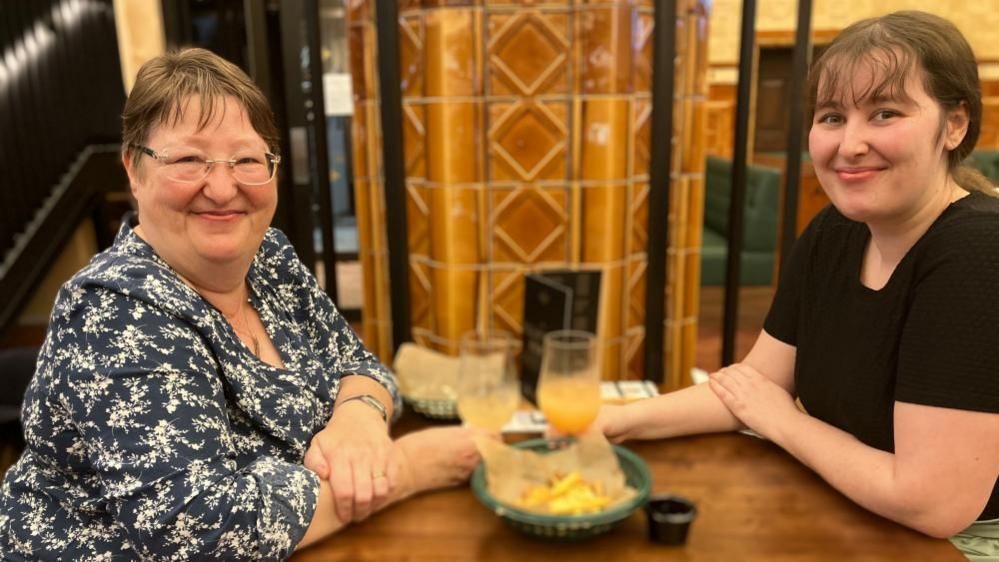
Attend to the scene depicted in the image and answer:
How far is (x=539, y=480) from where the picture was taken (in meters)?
1.15

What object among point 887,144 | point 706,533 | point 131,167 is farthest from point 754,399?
point 131,167

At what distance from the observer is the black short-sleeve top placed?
3.72ft

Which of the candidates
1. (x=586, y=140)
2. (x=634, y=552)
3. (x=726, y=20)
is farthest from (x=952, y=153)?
(x=726, y=20)

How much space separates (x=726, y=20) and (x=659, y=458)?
4737mm

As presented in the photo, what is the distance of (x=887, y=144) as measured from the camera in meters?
1.23

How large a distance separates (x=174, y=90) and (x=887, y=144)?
1.14 metres

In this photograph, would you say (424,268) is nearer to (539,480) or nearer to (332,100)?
(332,100)

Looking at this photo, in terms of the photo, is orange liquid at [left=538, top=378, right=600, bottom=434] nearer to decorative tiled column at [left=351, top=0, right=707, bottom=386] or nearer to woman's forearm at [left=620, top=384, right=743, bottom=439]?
woman's forearm at [left=620, top=384, right=743, bottom=439]

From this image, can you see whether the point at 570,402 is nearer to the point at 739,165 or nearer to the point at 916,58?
the point at 916,58

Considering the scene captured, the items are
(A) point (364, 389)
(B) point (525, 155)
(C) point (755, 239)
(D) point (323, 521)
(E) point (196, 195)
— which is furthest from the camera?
(C) point (755, 239)

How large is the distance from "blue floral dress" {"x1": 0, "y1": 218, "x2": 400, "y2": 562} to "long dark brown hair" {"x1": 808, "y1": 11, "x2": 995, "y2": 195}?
108 centimetres

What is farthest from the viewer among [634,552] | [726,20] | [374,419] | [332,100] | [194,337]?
[726,20]

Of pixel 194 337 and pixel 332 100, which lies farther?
pixel 332 100

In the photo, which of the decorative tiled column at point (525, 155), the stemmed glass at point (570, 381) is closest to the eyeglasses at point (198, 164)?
the stemmed glass at point (570, 381)
